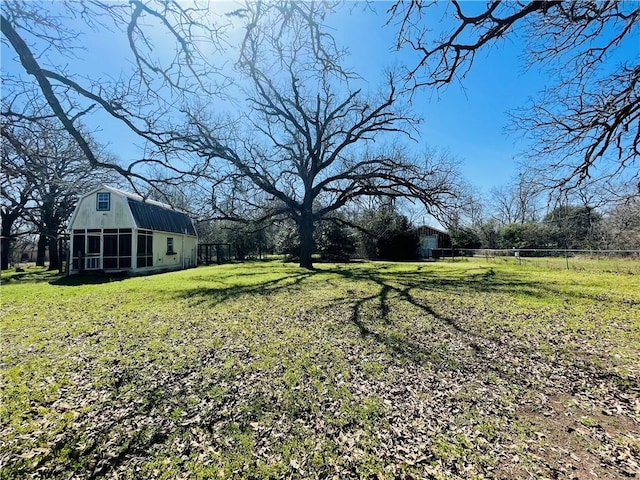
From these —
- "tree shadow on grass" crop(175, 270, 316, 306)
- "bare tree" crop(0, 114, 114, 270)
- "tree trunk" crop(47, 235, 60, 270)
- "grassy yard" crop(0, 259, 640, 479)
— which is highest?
"bare tree" crop(0, 114, 114, 270)

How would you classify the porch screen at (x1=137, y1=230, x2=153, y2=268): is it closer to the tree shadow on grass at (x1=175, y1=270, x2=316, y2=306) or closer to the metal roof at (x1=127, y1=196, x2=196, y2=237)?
the metal roof at (x1=127, y1=196, x2=196, y2=237)

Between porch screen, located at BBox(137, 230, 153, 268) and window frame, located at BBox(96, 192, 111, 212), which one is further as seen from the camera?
porch screen, located at BBox(137, 230, 153, 268)

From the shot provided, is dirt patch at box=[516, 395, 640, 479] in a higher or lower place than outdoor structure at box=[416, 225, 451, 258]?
lower

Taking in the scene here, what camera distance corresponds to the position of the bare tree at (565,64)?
4.57 meters

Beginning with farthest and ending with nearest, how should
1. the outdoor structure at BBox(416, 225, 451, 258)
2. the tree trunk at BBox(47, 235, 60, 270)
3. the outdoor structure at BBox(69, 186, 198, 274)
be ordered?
the outdoor structure at BBox(416, 225, 451, 258), the tree trunk at BBox(47, 235, 60, 270), the outdoor structure at BBox(69, 186, 198, 274)

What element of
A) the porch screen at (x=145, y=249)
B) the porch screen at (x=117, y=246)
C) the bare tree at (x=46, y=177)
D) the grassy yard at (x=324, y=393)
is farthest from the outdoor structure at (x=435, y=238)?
the bare tree at (x=46, y=177)

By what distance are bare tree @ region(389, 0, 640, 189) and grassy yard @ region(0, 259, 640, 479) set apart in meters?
3.48

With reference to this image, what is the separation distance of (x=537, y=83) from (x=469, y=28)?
2882 millimetres

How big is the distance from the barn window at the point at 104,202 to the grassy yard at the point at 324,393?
37.1 feet

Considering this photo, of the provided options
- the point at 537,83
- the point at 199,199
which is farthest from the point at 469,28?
the point at 199,199

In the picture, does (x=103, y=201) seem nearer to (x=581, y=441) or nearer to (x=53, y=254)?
(x=53, y=254)

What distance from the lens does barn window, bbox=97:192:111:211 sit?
54.9 ft

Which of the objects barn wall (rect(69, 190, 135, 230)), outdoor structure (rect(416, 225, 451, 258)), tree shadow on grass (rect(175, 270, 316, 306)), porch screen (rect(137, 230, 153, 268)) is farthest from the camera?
outdoor structure (rect(416, 225, 451, 258))

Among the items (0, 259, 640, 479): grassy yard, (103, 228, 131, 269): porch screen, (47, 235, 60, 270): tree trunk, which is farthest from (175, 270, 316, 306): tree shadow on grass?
(47, 235, 60, 270): tree trunk
